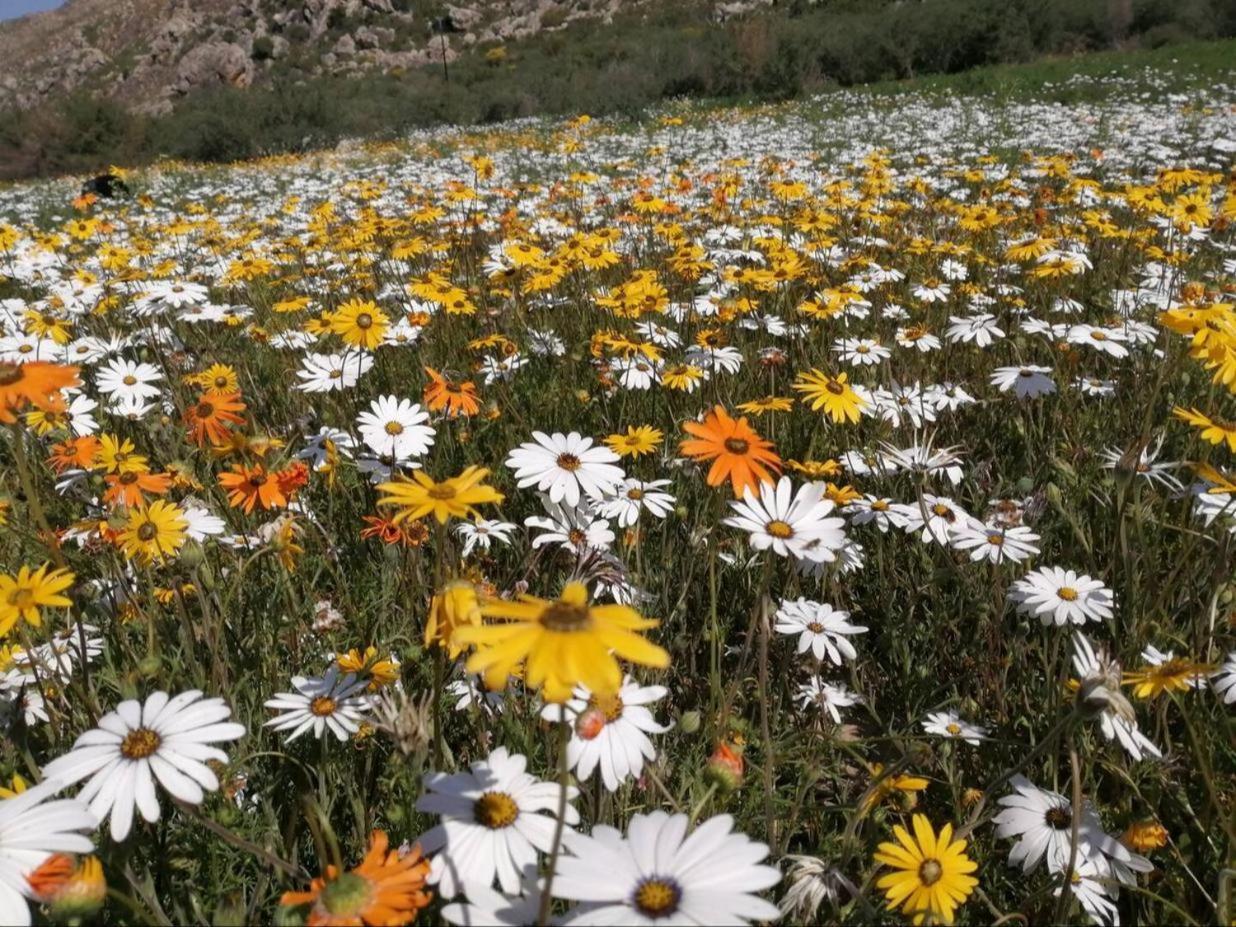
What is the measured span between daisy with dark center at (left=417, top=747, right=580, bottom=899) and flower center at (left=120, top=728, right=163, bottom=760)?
14.7 inches

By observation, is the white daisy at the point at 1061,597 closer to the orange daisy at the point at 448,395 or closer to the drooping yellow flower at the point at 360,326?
the orange daisy at the point at 448,395

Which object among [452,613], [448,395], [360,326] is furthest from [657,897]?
[360,326]

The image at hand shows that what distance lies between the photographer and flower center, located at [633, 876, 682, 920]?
0.77 metres

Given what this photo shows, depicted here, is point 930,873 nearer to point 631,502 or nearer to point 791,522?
point 791,522

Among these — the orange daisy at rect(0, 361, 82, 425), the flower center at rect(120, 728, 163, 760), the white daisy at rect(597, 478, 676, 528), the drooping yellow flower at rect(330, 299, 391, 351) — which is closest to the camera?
the flower center at rect(120, 728, 163, 760)

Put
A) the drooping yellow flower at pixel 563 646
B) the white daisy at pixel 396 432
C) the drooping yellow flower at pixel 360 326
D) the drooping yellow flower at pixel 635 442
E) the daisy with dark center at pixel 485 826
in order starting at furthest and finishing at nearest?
the drooping yellow flower at pixel 360 326 → the drooping yellow flower at pixel 635 442 → the white daisy at pixel 396 432 → the daisy with dark center at pixel 485 826 → the drooping yellow flower at pixel 563 646

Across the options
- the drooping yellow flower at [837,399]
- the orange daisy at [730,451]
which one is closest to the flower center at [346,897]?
the orange daisy at [730,451]

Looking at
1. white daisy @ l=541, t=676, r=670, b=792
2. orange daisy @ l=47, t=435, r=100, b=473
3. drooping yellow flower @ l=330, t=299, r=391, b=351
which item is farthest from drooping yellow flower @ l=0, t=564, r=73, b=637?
drooping yellow flower @ l=330, t=299, r=391, b=351

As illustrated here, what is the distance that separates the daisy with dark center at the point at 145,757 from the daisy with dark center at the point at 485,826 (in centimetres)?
28

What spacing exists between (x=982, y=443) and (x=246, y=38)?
6226 cm

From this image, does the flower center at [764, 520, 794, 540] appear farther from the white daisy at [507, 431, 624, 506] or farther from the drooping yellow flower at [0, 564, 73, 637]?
the drooping yellow flower at [0, 564, 73, 637]

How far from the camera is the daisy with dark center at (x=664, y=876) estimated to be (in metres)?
0.75

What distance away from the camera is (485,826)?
0.97 metres

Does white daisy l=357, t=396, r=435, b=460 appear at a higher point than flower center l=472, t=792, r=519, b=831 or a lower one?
higher
